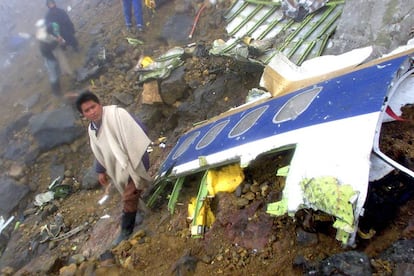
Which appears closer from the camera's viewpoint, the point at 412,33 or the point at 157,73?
the point at 412,33

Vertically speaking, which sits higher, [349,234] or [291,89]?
[291,89]

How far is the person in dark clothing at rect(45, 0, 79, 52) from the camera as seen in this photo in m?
Answer: 7.82

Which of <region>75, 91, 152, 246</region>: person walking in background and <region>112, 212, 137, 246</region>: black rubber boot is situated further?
<region>112, 212, 137, 246</region>: black rubber boot

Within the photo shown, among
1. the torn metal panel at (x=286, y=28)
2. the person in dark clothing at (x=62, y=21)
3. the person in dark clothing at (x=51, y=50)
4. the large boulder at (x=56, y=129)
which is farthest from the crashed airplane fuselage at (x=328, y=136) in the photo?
the person in dark clothing at (x=62, y=21)

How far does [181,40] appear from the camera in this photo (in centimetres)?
714

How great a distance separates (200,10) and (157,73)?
1.80m

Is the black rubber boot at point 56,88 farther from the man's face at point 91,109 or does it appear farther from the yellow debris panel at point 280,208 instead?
the yellow debris panel at point 280,208

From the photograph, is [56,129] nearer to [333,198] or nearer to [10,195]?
[10,195]

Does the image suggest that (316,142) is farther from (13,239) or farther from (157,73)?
(13,239)

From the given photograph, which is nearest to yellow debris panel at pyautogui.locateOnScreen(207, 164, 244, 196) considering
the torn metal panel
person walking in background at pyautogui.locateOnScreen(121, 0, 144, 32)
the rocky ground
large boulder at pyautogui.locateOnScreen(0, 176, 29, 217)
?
the rocky ground

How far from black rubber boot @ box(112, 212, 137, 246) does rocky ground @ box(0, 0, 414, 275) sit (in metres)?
0.10

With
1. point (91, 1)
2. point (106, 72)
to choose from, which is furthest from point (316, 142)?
point (91, 1)

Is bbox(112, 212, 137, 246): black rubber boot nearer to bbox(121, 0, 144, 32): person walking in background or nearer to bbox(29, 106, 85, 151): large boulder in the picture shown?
bbox(29, 106, 85, 151): large boulder

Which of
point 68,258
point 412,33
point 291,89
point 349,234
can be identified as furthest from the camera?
point 68,258
